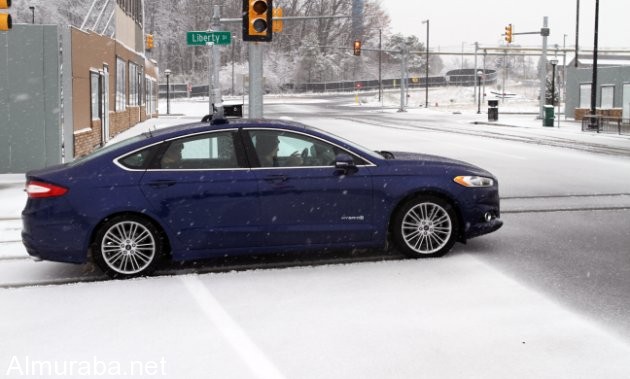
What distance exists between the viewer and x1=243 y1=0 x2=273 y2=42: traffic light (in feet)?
46.7

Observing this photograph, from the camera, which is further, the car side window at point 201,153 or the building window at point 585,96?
the building window at point 585,96

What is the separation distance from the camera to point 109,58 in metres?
26.5

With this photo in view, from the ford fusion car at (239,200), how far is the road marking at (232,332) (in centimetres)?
59

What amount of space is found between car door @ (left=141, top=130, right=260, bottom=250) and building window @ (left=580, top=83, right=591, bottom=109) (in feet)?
133

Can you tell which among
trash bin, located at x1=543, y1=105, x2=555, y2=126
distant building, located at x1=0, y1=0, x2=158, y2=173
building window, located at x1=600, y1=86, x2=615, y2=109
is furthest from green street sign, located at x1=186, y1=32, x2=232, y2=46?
building window, located at x1=600, y1=86, x2=615, y2=109

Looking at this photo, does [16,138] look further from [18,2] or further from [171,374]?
[18,2]

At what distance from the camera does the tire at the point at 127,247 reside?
7.09 meters

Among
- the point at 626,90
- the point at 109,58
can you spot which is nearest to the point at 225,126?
the point at 109,58

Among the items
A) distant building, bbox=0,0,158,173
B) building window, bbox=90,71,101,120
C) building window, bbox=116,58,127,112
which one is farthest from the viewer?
building window, bbox=116,58,127,112

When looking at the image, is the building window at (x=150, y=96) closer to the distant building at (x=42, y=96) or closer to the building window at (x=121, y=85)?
the building window at (x=121, y=85)

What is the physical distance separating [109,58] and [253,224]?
20705 millimetres

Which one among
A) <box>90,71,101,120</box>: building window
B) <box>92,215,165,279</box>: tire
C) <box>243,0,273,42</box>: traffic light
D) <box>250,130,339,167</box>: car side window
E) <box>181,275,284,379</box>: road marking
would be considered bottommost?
<box>181,275,284,379</box>: road marking

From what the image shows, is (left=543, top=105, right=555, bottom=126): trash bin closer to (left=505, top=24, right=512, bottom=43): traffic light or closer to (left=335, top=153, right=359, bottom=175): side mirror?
(left=505, top=24, right=512, bottom=43): traffic light

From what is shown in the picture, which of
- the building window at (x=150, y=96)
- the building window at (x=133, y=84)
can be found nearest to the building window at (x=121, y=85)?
the building window at (x=133, y=84)
